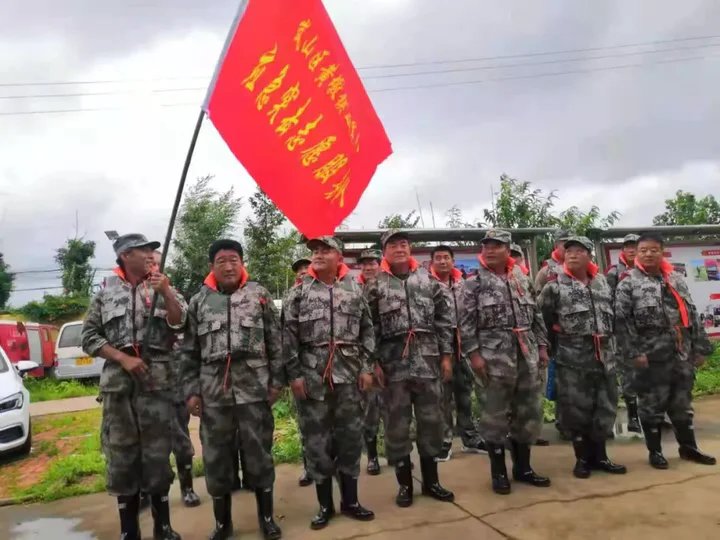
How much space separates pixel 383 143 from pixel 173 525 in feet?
10.1

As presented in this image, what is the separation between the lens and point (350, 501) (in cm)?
388

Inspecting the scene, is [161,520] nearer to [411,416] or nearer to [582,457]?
[411,416]

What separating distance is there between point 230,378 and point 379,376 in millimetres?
1115

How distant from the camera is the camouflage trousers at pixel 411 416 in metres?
4.09

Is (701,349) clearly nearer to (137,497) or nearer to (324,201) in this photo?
(324,201)

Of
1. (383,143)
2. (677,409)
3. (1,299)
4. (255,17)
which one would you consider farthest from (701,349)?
(1,299)

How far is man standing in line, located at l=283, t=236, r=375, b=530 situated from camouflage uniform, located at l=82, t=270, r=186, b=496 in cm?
86

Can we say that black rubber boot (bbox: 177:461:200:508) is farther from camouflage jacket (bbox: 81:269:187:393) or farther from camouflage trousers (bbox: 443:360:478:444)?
camouflage trousers (bbox: 443:360:478:444)

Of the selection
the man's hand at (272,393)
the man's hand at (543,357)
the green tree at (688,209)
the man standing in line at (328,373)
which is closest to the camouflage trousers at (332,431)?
the man standing in line at (328,373)

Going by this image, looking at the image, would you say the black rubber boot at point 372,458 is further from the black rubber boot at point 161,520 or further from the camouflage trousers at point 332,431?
the black rubber boot at point 161,520

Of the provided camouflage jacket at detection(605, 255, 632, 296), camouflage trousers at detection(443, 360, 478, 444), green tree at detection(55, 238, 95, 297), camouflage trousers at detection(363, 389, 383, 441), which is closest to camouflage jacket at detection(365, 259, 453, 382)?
camouflage trousers at detection(363, 389, 383, 441)

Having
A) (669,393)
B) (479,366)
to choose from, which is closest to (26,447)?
(479,366)

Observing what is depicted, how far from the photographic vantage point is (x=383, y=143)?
386 centimetres

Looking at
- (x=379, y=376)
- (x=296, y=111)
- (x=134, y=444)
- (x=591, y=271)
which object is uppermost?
(x=296, y=111)
